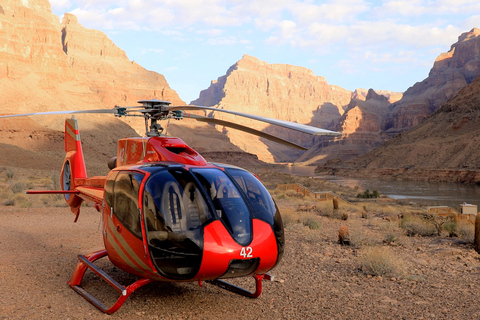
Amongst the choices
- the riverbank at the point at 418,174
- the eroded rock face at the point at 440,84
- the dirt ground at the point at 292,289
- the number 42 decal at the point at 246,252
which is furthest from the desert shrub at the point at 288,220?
the eroded rock face at the point at 440,84

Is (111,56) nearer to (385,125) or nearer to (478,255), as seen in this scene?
(385,125)

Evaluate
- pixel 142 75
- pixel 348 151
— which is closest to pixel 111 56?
pixel 142 75

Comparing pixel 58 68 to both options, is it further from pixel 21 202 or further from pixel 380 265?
pixel 380 265

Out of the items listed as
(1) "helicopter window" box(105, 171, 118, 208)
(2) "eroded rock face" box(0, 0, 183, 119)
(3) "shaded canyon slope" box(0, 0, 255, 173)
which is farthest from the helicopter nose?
(2) "eroded rock face" box(0, 0, 183, 119)

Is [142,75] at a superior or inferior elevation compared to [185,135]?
superior

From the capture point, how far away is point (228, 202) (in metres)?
5.25

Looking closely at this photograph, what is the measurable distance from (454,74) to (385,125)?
33.4m

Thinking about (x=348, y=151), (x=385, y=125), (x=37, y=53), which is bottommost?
(x=348, y=151)

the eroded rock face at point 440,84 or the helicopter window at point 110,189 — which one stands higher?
the eroded rock face at point 440,84

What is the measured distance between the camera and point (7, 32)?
3868 inches

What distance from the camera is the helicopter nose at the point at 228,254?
16.0ft

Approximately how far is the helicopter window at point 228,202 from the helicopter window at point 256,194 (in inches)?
5.8

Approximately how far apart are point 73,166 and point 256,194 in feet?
20.4

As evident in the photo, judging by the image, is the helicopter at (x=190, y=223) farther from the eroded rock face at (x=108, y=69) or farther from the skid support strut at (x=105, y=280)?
the eroded rock face at (x=108, y=69)
